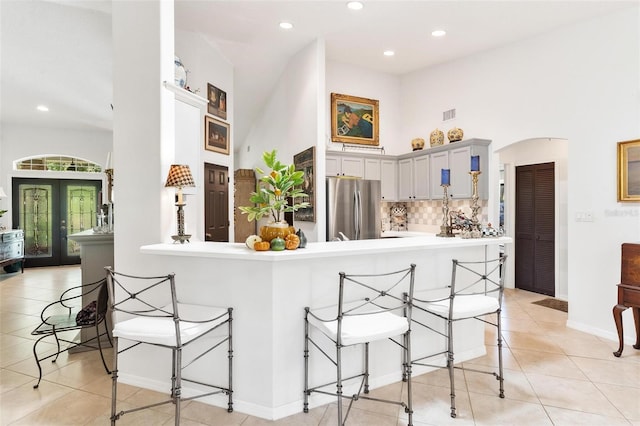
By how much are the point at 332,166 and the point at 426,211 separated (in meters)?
1.78

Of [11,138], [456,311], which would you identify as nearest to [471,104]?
[456,311]

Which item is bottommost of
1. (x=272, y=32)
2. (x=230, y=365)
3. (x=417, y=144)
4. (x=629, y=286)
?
(x=230, y=365)

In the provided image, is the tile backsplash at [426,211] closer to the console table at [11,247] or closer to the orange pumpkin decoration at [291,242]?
the orange pumpkin decoration at [291,242]

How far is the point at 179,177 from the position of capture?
2.61m

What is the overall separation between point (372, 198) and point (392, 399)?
10.4 feet

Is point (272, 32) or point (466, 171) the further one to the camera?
point (466, 171)

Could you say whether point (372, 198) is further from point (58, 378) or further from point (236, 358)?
point (58, 378)

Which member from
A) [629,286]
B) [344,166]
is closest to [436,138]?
[344,166]

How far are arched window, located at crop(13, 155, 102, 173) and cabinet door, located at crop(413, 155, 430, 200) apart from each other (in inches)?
296

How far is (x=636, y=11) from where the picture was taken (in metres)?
3.64

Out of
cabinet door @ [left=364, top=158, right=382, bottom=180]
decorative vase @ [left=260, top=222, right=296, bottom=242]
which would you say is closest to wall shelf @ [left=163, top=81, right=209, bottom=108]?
decorative vase @ [left=260, top=222, right=296, bottom=242]

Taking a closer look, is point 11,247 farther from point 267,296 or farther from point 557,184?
point 557,184

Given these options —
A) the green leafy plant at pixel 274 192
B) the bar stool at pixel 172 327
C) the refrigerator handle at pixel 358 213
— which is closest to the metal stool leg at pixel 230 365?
the bar stool at pixel 172 327

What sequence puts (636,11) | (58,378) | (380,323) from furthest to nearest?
(636,11)
(58,378)
(380,323)
